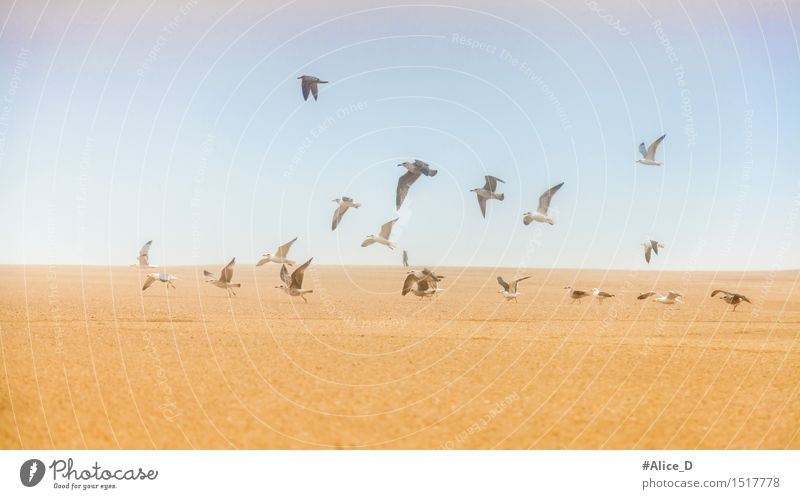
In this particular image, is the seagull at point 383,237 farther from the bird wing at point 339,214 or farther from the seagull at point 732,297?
the seagull at point 732,297

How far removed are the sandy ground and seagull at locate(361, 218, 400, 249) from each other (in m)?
2.59

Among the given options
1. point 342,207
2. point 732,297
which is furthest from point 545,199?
point 732,297

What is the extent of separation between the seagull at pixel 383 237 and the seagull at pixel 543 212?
12.9ft

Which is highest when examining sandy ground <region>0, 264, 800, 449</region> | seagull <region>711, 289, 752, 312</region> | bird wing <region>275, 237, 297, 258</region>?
bird wing <region>275, 237, 297, 258</region>

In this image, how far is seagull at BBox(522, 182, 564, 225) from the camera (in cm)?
1975

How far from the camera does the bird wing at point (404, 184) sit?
18.9 metres

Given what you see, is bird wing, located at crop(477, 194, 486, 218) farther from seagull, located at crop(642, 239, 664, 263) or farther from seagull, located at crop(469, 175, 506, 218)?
seagull, located at crop(642, 239, 664, 263)

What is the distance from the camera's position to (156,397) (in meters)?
11.9

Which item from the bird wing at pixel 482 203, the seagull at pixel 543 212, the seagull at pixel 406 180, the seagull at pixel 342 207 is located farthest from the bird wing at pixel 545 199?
the seagull at pixel 342 207

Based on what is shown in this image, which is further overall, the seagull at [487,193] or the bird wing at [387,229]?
the bird wing at [387,229]

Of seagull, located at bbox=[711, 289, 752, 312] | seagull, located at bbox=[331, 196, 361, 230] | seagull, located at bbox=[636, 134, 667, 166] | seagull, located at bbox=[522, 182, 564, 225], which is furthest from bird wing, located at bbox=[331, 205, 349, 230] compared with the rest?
seagull, located at bbox=[711, 289, 752, 312]
